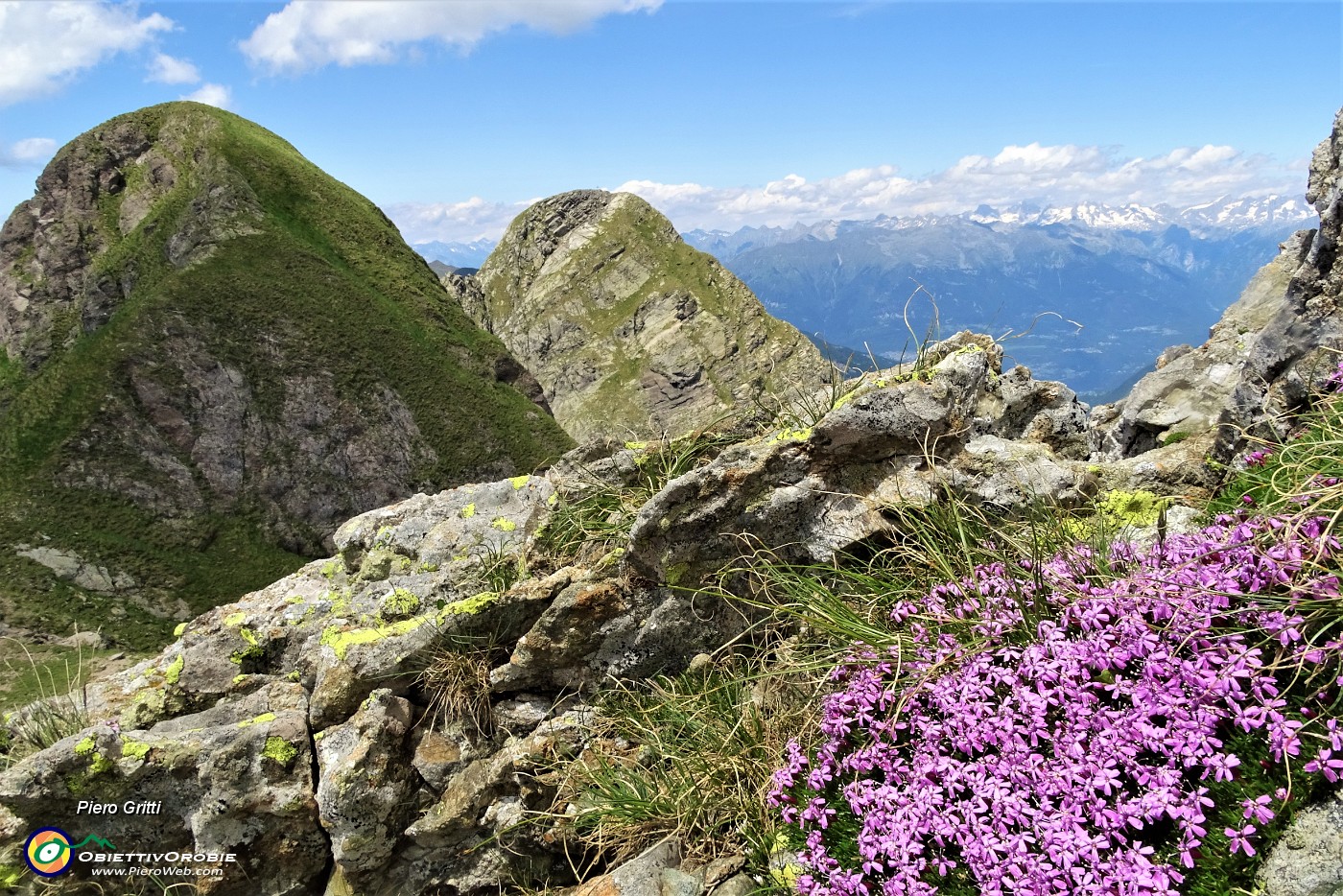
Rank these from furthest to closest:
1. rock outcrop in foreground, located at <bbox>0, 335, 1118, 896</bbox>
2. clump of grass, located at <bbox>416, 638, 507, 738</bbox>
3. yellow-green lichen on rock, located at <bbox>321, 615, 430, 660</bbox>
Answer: yellow-green lichen on rock, located at <bbox>321, 615, 430, 660</bbox>, clump of grass, located at <bbox>416, 638, 507, 738</bbox>, rock outcrop in foreground, located at <bbox>0, 335, 1118, 896</bbox>

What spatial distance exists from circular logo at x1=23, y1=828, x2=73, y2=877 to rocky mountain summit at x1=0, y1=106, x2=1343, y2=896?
107 mm

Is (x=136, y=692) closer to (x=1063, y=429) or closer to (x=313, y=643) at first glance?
(x=313, y=643)

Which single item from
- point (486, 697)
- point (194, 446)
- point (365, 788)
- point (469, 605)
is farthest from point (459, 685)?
point (194, 446)

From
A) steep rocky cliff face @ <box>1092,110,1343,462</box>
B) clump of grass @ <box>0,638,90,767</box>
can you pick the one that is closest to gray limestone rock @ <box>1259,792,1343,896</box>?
steep rocky cliff face @ <box>1092,110,1343,462</box>

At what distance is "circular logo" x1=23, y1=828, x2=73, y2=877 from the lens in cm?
691

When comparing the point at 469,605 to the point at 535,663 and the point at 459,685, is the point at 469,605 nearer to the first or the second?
the point at 459,685

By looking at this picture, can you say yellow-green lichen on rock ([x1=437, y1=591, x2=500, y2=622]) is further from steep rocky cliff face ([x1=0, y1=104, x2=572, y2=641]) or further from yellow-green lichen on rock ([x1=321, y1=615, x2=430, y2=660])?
steep rocky cliff face ([x1=0, y1=104, x2=572, y2=641])

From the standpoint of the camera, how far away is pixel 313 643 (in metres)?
8.43

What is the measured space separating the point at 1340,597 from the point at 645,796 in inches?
194

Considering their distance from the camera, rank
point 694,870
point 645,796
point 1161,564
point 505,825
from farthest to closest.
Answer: point 505,825 → point 645,796 → point 694,870 → point 1161,564

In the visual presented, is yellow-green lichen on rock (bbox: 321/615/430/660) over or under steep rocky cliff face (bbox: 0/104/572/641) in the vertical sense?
over

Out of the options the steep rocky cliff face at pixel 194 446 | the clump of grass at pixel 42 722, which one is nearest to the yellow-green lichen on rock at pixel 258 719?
the clump of grass at pixel 42 722

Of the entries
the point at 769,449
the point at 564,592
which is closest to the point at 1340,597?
the point at 769,449

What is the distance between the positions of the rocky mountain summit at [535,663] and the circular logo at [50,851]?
0.35ft
